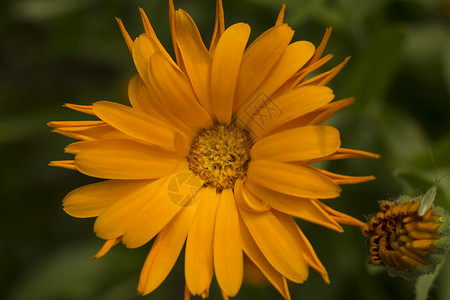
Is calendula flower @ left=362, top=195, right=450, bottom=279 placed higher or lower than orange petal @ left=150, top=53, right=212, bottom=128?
lower

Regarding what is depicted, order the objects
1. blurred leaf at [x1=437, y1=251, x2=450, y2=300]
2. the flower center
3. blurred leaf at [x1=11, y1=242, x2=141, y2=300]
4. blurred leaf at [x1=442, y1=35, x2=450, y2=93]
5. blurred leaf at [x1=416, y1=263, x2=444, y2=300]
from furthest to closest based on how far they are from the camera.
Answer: blurred leaf at [x1=11, y1=242, x2=141, y2=300]
blurred leaf at [x1=442, y1=35, x2=450, y2=93]
blurred leaf at [x1=437, y1=251, x2=450, y2=300]
the flower center
blurred leaf at [x1=416, y1=263, x2=444, y2=300]

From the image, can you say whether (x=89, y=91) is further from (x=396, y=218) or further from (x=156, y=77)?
(x=396, y=218)

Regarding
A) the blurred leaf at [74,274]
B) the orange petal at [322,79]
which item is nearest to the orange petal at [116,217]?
the orange petal at [322,79]

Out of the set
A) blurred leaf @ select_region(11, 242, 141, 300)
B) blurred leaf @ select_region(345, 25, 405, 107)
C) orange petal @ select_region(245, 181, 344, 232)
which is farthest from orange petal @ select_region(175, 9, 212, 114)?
blurred leaf @ select_region(11, 242, 141, 300)

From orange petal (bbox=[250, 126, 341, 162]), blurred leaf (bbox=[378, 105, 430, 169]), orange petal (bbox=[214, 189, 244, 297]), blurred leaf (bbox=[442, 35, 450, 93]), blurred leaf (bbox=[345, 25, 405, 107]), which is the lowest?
blurred leaf (bbox=[378, 105, 430, 169])

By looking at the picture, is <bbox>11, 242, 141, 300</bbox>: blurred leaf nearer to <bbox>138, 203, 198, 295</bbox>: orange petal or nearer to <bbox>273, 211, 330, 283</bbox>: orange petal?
<bbox>138, 203, 198, 295</bbox>: orange petal

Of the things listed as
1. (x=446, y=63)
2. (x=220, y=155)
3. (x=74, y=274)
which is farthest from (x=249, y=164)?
(x=74, y=274)

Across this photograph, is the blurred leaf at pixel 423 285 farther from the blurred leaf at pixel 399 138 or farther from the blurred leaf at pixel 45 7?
the blurred leaf at pixel 45 7

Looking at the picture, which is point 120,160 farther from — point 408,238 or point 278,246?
point 408,238
